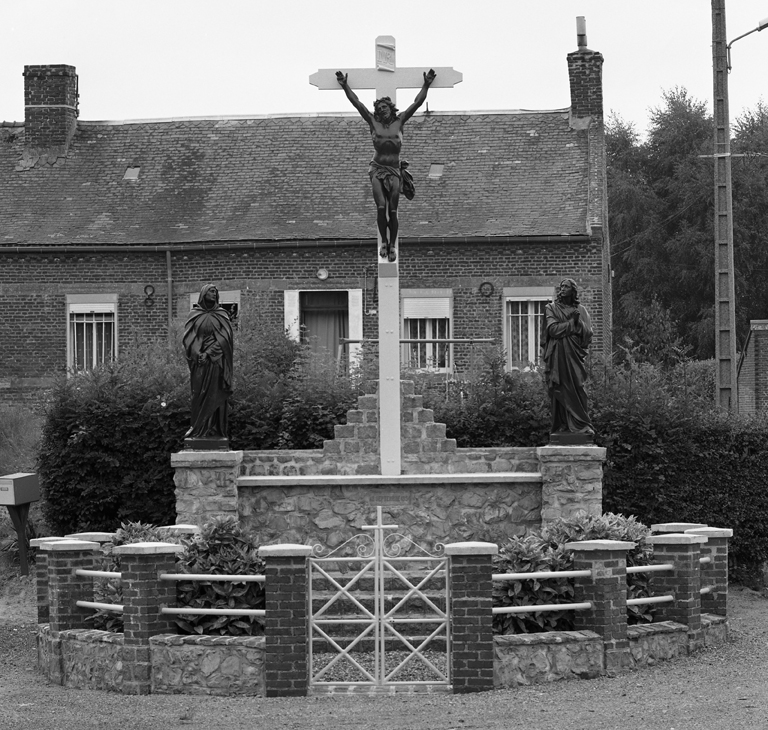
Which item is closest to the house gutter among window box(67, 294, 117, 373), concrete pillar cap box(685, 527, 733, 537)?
window box(67, 294, 117, 373)

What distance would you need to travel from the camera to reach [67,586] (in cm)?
1094

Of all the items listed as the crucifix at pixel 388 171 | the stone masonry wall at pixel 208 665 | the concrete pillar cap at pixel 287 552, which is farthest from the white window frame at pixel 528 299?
the stone masonry wall at pixel 208 665

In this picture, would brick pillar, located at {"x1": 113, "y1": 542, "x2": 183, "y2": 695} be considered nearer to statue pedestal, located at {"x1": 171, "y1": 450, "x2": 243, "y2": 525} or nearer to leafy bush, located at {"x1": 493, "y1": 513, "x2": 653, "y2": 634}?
leafy bush, located at {"x1": 493, "y1": 513, "x2": 653, "y2": 634}

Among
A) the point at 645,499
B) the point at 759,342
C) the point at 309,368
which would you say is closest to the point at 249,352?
the point at 309,368

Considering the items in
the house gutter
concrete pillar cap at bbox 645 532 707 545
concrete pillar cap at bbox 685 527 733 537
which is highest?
the house gutter

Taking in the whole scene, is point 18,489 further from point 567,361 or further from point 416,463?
point 567,361

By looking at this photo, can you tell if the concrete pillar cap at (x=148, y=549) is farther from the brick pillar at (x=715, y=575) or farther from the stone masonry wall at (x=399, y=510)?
the brick pillar at (x=715, y=575)

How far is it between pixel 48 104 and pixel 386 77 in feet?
45.4

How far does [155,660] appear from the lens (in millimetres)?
10148

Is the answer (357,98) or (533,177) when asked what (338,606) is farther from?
(533,177)

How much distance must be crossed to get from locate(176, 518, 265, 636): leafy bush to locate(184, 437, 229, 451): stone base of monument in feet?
8.48

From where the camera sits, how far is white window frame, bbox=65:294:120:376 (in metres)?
23.8

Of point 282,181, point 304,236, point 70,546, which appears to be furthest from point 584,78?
point 70,546

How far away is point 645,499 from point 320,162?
11.0m
